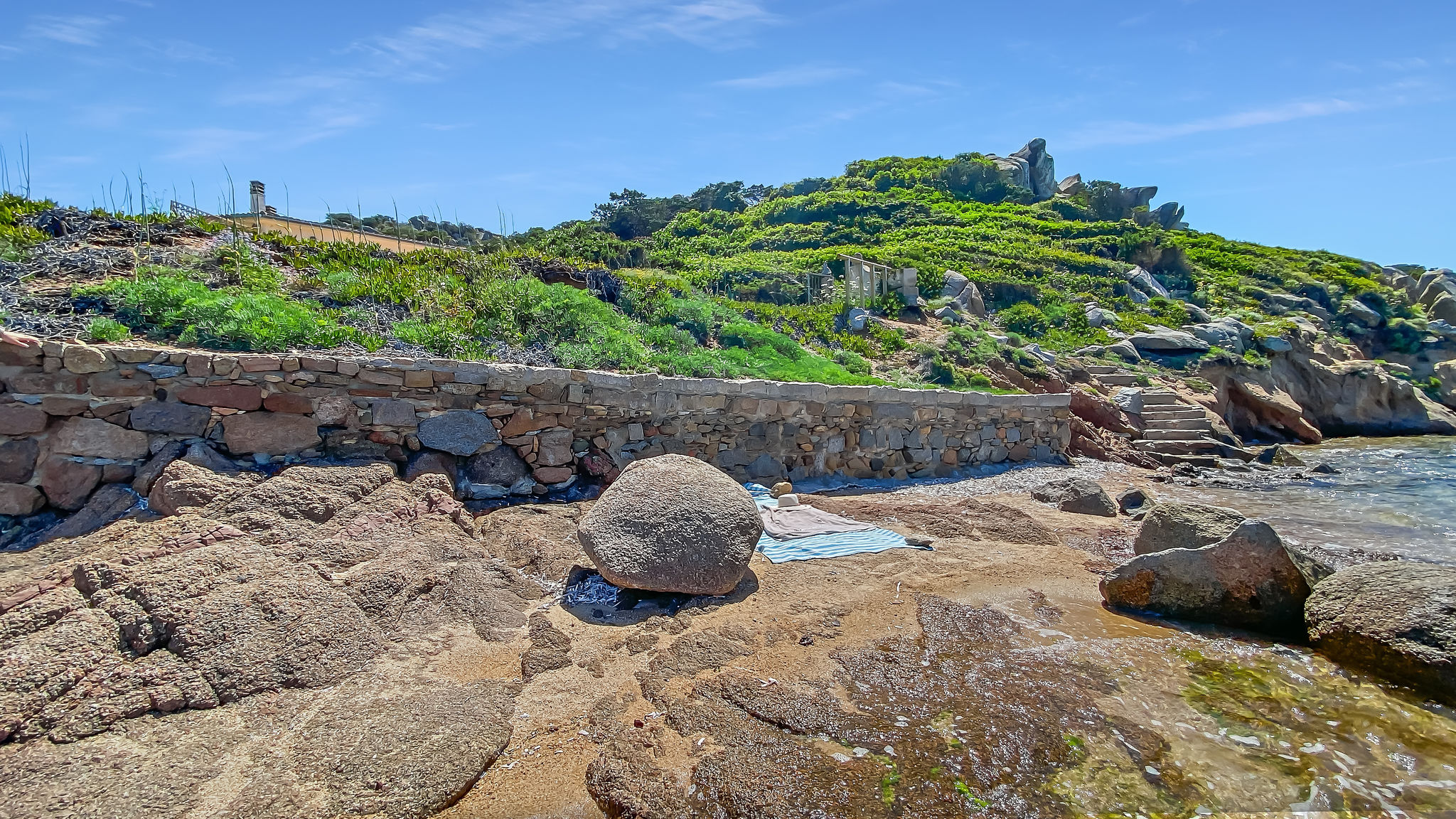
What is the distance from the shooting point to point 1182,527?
5.58 meters

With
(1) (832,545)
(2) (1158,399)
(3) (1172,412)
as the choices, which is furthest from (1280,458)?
(1) (832,545)

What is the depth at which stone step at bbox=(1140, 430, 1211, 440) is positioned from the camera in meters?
12.6

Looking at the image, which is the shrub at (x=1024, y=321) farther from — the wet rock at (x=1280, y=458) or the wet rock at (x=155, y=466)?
the wet rock at (x=155, y=466)

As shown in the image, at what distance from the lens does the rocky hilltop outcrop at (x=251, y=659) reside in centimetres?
284

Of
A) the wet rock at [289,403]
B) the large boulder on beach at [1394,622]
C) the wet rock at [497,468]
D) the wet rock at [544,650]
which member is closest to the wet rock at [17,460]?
the wet rock at [289,403]

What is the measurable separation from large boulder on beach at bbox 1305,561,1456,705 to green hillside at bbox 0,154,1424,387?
5.57 m

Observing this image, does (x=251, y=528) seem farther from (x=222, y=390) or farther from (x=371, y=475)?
(x=222, y=390)

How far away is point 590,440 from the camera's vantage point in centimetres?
692

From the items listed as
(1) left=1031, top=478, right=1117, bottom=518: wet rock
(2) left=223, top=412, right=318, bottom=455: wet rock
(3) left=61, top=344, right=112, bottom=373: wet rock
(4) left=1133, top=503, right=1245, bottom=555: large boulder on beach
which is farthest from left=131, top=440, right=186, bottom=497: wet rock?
(1) left=1031, top=478, right=1117, bottom=518: wet rock

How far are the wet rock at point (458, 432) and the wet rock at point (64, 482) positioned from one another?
7.37ft

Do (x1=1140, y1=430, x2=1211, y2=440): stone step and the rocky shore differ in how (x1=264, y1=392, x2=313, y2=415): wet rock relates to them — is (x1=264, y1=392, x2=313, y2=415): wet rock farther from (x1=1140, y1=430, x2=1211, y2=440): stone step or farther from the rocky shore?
(x1=1140, y1=430, x2=1211, y2=440): stone step

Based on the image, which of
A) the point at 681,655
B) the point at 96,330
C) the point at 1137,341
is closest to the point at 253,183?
the point at 96,330

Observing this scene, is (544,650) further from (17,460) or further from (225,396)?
(17,460)

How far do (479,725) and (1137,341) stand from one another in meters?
18.9
